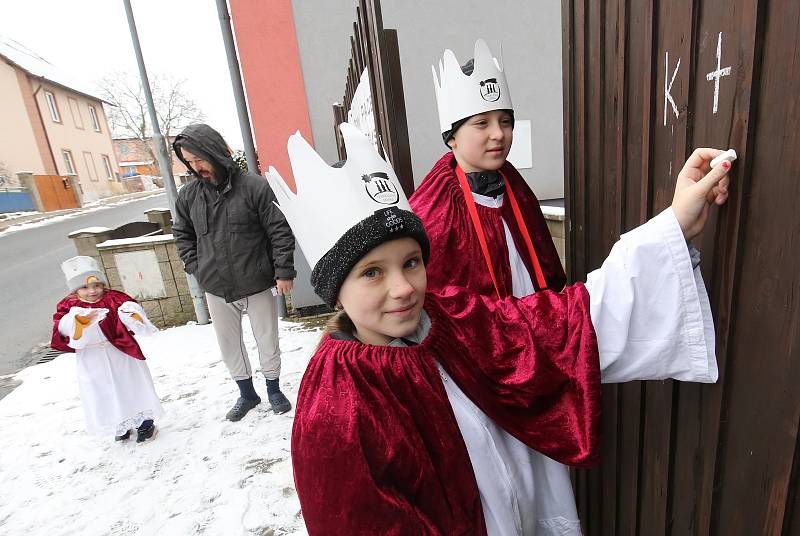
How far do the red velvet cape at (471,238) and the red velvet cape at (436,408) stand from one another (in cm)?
45

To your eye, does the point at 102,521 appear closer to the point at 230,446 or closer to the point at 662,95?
the point at 230,446

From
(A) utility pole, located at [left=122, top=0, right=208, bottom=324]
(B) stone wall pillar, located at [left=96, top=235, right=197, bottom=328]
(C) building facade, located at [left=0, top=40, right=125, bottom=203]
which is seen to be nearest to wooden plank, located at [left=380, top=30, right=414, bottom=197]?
(A) utility pole, located at [left=122, top=0, right=208, bottom=324]

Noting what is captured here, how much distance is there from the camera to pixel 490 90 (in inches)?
68.7

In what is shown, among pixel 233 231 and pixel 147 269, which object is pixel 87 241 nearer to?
pixel 147 269

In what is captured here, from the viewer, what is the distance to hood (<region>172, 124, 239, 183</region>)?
2.89 meters

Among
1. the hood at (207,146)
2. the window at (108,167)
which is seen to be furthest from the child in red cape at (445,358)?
the window at (108,167)

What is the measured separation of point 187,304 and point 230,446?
3.36m

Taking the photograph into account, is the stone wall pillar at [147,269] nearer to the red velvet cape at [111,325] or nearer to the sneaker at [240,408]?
the red velvet cape at [111,325]

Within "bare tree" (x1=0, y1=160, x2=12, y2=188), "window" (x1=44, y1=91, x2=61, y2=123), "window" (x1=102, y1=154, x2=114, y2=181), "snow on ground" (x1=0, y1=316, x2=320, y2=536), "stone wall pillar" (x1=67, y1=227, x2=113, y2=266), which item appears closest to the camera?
"snow on ground" (x1=0, y1=316, x2=320, y2=536)

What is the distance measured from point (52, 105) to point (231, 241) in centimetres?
3482

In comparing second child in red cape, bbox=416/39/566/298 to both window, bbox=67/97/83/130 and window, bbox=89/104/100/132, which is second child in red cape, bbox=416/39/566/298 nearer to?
window, bbox=67/97/83/130

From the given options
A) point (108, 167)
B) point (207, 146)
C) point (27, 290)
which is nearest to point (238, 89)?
point (207, 146)

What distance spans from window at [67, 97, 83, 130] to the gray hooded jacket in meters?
36.4

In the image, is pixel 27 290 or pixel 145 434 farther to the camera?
pixel 27 290
